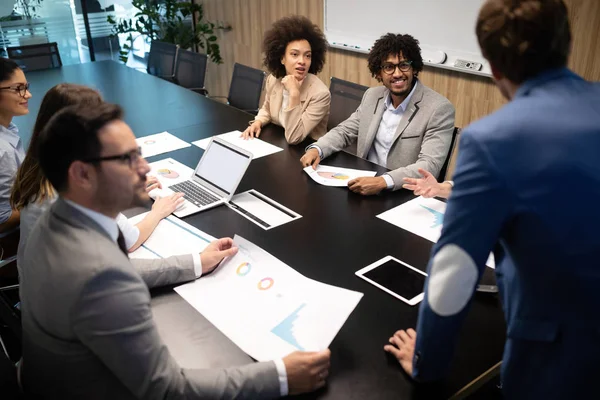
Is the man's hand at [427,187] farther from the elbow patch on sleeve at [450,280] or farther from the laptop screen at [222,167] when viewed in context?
the elbow patch on sleeve at [450,280]

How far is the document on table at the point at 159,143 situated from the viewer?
2.55m

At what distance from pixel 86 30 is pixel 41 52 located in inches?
67.7

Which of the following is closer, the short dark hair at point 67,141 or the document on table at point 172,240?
the short dark hair at point 67,141

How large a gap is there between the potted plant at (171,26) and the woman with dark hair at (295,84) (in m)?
3.06

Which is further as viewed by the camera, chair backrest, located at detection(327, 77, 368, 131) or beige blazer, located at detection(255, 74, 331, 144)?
chair backrest, located at detection(327, 77, 368, 131)

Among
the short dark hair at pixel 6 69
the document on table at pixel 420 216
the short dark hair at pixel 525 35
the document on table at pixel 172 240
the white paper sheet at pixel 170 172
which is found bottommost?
the document on table at pixel 172 240

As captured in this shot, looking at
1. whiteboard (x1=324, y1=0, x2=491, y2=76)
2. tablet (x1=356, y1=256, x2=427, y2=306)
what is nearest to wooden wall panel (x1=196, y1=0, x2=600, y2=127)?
whiteboard (x1=324, y1=0, x2=491, y2=76)

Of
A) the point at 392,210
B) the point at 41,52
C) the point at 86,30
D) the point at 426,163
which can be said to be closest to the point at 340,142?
the point at 426,163

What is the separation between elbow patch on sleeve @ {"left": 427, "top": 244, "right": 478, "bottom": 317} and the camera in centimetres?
95

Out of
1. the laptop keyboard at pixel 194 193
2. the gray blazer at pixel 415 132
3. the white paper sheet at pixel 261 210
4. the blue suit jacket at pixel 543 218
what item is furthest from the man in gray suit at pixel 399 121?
the blue suit jacket at pixel 543 218

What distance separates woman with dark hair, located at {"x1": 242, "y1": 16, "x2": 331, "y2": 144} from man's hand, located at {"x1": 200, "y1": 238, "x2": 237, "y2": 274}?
3.89 feet

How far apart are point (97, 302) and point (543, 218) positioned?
0.86 m

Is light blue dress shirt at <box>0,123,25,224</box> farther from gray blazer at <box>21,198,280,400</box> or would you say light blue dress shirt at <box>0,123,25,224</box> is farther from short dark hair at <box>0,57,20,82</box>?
gray blazer at <box>21,198,280,400</box>

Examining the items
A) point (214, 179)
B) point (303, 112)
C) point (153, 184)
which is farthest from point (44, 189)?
point (303, 112)
